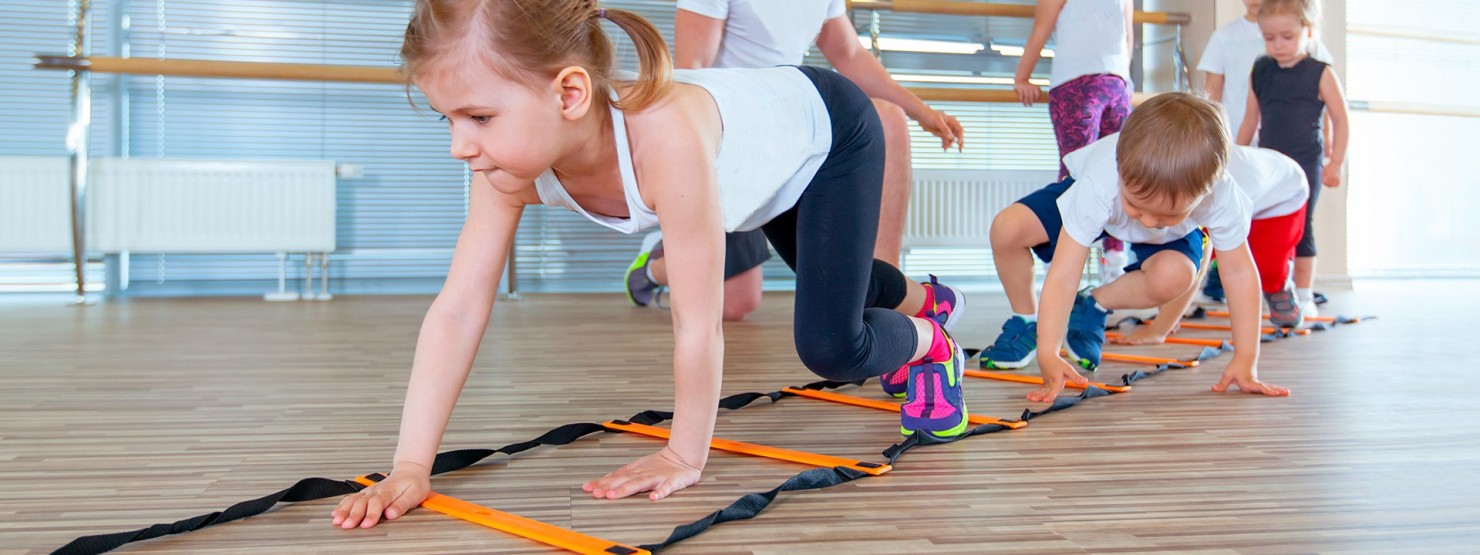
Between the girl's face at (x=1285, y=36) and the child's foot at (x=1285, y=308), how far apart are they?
2.29 feet

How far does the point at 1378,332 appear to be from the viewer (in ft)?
8.41

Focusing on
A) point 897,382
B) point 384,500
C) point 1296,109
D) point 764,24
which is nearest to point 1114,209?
point 897,382

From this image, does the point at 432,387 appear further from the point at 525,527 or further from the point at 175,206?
A: the point at 175,206

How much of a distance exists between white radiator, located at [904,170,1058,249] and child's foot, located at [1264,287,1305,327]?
1901 mm

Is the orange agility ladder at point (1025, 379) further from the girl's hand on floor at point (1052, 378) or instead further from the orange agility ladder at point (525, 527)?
the orange agility ladder at point (525, 527)

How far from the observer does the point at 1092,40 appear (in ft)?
8.84

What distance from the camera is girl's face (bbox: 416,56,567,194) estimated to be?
2.98ft

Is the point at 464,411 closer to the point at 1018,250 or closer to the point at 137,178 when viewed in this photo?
the point at 1018,250

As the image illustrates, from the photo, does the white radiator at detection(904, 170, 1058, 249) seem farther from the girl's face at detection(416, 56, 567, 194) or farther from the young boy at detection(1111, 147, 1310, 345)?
the girl's face at detection(416, 56, 567, 194)

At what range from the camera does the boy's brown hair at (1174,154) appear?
4.92 ft

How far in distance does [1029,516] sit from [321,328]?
2.18 meters

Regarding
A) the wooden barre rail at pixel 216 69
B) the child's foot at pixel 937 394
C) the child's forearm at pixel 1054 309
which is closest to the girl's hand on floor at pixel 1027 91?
the wooden barre rail at pixel 216 69

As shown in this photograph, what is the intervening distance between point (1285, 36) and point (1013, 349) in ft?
4.77

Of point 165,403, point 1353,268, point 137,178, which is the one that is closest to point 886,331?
point 165,403
